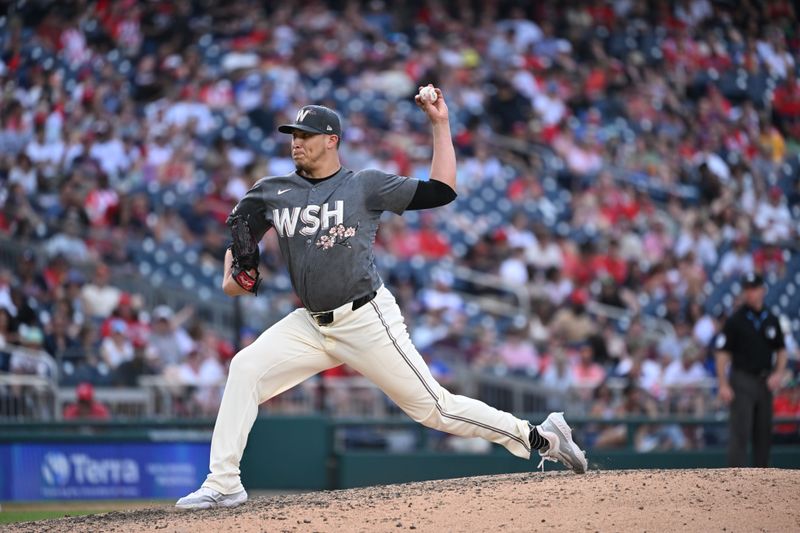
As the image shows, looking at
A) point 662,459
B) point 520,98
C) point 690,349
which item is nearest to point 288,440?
point 662,459

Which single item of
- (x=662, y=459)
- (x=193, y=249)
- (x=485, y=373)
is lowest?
(x=662, y=459)

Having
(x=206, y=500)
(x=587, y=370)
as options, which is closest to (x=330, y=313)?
(x=206, y=500)

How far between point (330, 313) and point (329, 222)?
1.31 feet

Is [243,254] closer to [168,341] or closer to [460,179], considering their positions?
[168,341]

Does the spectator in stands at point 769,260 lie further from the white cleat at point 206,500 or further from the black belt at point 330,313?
the white cleat at point 206,500

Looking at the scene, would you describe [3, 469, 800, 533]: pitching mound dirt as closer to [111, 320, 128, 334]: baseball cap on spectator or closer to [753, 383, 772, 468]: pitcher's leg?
[753, 383, 772, 468]: pitcher's leg

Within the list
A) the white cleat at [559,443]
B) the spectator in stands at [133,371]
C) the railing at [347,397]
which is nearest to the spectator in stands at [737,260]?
the railing at [347,397]

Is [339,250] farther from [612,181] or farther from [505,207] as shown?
[612,181]

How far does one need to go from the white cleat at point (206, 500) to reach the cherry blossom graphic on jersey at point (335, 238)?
1199mm

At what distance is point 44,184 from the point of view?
42.9ft

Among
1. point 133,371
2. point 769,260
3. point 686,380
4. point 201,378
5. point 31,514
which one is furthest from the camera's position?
point 769,260

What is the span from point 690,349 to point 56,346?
628cm

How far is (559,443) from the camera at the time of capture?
217 inches

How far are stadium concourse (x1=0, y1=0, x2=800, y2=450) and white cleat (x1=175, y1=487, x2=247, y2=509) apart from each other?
5363mm
